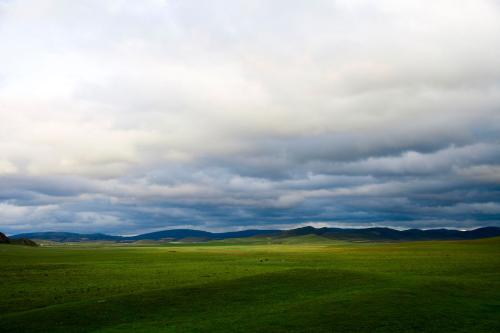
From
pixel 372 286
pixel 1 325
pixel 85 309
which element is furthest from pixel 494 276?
pixel 1 325

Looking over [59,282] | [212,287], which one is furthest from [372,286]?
[59,282]

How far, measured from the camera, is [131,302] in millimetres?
38844

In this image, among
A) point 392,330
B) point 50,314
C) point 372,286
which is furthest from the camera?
point 372,286

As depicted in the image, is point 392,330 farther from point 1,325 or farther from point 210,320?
point 1,325

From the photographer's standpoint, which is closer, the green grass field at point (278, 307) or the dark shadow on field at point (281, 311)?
the dark shadow on field at point (281, 311)

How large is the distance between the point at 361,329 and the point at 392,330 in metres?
1.82

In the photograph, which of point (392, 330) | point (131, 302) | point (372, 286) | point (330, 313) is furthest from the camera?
point (372, 286)

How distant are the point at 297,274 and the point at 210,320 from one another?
20960 mm

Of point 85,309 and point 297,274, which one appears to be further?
point 297,274

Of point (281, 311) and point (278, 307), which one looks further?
point (278, 307)

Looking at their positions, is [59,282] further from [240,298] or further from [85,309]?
[240,298]

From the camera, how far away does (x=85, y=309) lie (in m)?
36.3

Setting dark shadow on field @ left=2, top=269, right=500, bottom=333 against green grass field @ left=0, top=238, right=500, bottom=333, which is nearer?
dark shadow on field @ left=2, top=269, right=500, bottom=333

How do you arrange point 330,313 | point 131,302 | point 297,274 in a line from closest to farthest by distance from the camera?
1. point 330,313
2. point 131,302
3. point 297,274
